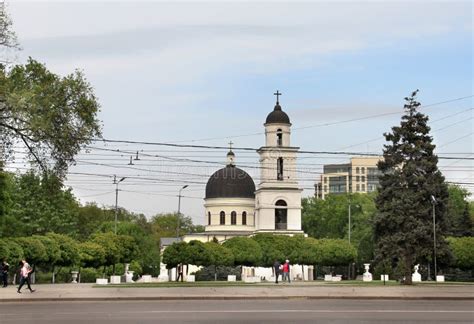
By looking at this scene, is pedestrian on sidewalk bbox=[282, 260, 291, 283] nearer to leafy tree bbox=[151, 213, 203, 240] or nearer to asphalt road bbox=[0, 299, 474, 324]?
asphalt road bbox=[0, 299, 474, 324]

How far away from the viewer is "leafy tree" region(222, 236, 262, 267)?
82938 millimetres

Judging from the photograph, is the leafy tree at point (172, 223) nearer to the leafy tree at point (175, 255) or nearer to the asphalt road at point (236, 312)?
the leafy tree at point (175, 255)

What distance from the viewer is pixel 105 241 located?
77188mm

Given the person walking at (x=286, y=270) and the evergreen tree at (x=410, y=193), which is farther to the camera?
the person walking at (x=286, y=270)

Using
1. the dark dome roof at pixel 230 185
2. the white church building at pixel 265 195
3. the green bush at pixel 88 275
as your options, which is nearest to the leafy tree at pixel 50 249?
the green bush at pixel 88 275

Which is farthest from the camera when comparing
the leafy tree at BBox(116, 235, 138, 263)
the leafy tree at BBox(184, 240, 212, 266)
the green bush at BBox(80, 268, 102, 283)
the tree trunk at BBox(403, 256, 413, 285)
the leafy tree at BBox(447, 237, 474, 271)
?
the green bush at BBox(80, 268, 102, 283)

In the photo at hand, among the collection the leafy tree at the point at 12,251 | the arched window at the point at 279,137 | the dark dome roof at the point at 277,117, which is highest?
the dark dome roof at the point at 277,117

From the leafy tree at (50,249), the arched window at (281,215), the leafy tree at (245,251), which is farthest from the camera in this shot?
the arched window at (281,215)

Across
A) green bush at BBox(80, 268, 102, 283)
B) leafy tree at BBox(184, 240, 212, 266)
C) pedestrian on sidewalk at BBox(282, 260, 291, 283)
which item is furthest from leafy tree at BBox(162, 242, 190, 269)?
green bush at BBox(80, 268, 102, 283)

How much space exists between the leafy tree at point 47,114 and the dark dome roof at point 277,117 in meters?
70.1

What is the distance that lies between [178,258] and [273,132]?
1427 inches

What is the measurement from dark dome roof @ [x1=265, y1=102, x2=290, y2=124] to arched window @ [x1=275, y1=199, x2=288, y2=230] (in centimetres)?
982

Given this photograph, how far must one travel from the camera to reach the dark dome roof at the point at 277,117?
347 ft

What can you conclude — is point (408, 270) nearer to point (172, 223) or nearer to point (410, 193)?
point (410, 193)
